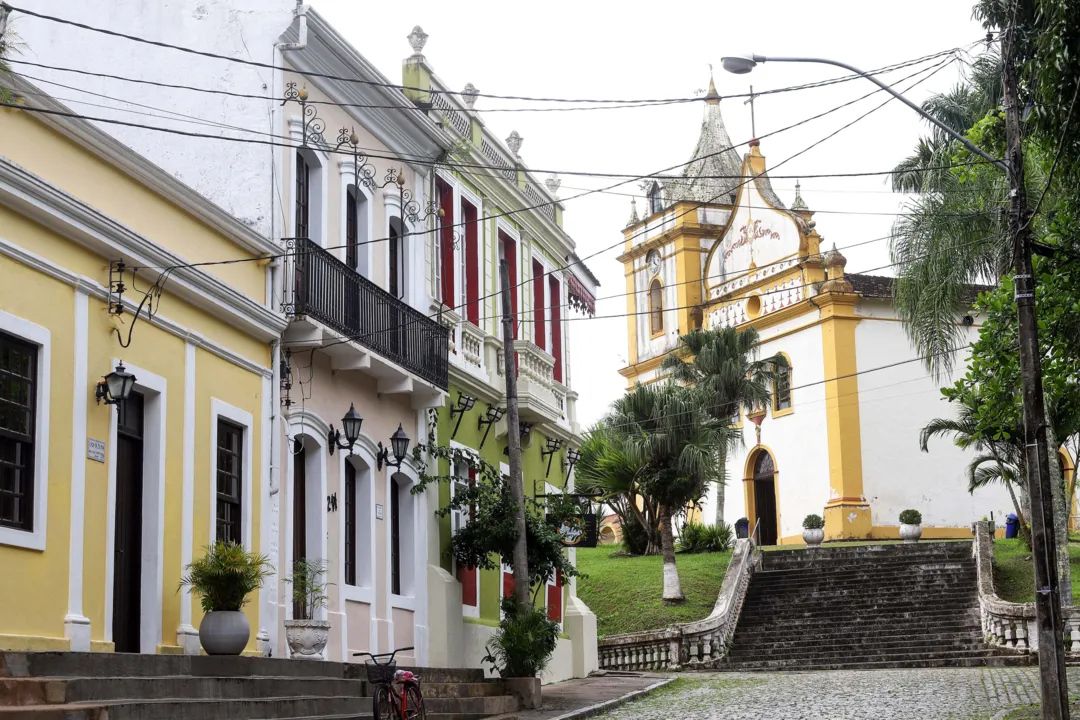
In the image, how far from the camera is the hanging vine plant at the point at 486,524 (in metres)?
21.0

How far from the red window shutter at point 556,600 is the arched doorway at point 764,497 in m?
24.0

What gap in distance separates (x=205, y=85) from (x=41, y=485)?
701cm

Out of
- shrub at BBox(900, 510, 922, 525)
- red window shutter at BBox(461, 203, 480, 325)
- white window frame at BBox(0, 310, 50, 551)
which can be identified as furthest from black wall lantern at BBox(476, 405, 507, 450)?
shrub at BBox(900, 510, 922, 525)

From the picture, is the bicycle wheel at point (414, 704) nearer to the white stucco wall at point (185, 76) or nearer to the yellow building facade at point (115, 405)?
the yellow building facade at point (115, 405)

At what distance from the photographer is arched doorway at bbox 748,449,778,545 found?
49531 mm

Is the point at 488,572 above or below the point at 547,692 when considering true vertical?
above

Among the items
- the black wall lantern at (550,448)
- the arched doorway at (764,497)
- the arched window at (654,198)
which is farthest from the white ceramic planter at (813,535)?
the arched window at (654,198)

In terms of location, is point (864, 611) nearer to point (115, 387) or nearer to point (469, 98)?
point (469, 98)

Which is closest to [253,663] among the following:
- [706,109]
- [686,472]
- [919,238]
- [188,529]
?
[188,529]

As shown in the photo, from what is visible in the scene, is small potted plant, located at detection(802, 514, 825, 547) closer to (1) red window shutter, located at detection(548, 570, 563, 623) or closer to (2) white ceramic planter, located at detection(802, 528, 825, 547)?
(2) white ceramic planter, located at detection(802, 528, 825, 547)

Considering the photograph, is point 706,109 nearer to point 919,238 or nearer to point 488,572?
point 919,238

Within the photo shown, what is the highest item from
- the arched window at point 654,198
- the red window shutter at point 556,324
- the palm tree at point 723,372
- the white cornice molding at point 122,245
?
the arched window at point 654,198

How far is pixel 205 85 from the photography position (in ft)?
59.2

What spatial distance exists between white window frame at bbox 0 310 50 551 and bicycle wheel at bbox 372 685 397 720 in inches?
128
